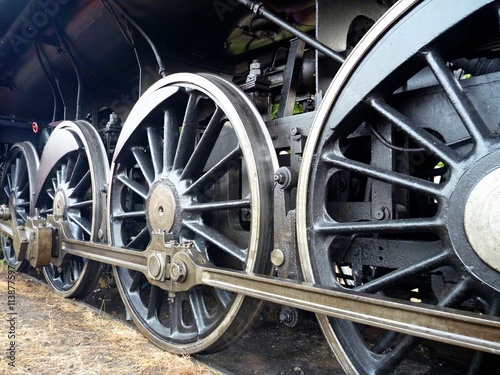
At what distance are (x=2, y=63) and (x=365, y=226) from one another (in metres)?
4.18

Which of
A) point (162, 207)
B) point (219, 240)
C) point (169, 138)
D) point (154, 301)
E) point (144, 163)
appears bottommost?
point (154, 301)

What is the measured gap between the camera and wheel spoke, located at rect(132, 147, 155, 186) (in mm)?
2473

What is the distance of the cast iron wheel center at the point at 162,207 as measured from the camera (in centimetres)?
210

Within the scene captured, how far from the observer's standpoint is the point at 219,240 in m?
1.93

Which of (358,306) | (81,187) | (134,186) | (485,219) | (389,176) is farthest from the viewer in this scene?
(81,187)

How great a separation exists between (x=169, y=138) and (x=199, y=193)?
354mm

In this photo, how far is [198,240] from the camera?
2.09m

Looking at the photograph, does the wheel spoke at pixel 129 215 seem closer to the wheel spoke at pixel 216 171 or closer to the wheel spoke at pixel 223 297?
the wheel spoke at pixel 216 171

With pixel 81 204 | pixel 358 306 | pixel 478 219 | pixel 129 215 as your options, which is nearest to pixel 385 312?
pixel 358 306

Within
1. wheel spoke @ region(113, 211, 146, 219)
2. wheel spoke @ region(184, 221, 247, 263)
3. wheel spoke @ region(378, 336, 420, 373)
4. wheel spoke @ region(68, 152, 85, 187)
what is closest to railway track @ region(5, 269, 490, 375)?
wheel spoke @ region(184, 221, 247, 263)

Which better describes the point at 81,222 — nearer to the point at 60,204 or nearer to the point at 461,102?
the point at 60,204

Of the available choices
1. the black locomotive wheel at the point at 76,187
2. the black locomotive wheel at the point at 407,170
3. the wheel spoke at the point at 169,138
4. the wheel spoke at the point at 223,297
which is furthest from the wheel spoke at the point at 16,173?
the black locomotive wheel at the point at 407,170

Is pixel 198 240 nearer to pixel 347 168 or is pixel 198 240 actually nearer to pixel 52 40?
pixel 347 168

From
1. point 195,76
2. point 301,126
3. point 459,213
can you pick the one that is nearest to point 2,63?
point 195,76
